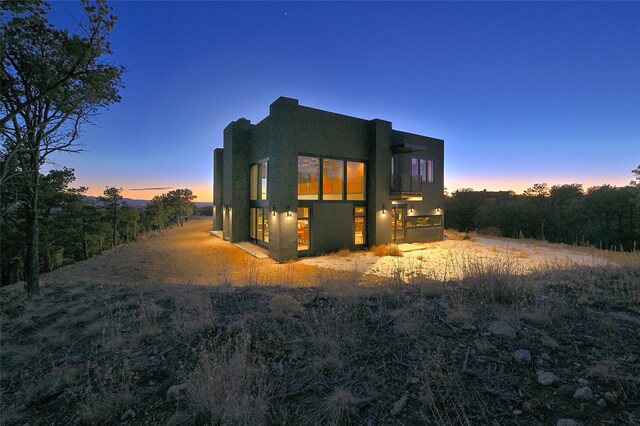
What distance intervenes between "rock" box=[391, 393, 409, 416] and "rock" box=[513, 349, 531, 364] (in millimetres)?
1101

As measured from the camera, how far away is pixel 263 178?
16.8m

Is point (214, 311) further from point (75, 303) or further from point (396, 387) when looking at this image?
point (75, 303)

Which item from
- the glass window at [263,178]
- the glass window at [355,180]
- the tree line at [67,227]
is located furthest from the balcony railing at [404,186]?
the tree line at [67,227]

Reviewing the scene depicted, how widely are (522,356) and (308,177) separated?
1300 centimetres

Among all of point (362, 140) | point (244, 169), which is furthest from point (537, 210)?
point (244, 169)

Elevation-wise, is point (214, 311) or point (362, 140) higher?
point (362, 140)

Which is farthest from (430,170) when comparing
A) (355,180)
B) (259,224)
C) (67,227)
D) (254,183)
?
(67,227)

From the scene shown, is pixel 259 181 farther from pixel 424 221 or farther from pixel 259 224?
pixel 424 221

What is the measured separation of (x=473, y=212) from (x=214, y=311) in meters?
39.8

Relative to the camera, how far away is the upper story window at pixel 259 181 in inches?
652

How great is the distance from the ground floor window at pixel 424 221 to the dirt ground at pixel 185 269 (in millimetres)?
9783

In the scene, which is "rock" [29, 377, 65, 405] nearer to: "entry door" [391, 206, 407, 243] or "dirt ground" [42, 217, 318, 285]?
"dirt ground" [42, 217, 318, 285]

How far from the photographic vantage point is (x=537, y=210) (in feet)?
102

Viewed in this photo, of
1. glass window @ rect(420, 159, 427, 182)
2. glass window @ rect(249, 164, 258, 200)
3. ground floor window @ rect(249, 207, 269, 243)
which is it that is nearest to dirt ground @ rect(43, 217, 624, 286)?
ground floor window @ rect(249, 207, 269, 243)
